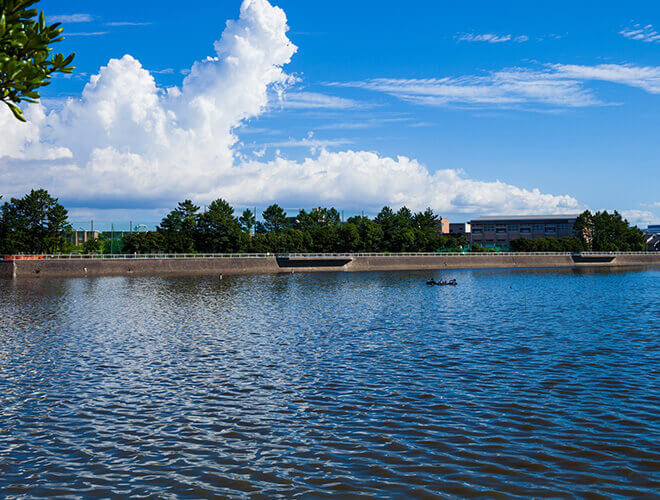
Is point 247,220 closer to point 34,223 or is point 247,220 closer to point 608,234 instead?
point 34,223

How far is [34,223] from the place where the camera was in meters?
119

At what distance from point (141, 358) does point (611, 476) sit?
2063cm

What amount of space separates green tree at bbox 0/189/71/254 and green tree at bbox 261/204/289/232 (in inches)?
1954

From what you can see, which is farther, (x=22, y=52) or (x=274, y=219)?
(x=274, y=219)

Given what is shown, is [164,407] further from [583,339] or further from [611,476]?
[583,339]

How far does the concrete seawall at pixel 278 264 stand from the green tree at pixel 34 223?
63.3 feet

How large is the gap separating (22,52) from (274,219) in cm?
14260

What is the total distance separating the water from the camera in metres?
12.8

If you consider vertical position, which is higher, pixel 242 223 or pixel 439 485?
pixel 242 223

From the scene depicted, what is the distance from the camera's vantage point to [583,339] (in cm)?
3244

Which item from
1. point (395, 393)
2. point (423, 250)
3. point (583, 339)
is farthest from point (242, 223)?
point (395, 393)

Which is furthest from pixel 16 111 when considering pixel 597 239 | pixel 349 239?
pixel 597 239

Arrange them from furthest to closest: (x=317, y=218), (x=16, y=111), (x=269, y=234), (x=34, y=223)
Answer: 1. (x=317, y=218)
2. (x=269, y=234)
3. (x=34, y=223)
4. (x=16, y=111)

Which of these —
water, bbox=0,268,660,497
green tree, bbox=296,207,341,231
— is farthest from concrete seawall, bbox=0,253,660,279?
water, bbox=0,268,660,497
